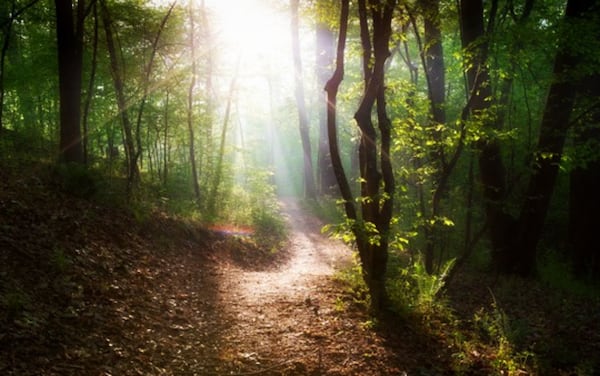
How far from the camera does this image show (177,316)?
556cm

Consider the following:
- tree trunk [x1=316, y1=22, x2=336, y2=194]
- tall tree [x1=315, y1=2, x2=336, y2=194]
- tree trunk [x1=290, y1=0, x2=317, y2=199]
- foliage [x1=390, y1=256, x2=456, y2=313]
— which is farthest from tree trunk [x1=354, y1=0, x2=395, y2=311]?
tree trunk [x1=290, y1=0, x2=317, y2=199]

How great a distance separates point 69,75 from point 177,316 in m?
6.44

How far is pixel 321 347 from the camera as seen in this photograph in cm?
498

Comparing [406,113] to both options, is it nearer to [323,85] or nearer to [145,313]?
[145,313]

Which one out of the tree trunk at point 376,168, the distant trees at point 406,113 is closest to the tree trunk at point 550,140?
the distant trees at point 406,113

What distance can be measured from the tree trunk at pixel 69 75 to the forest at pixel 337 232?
0.14 ft

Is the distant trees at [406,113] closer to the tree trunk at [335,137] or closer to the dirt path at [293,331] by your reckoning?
the tree trunk at [335,137]

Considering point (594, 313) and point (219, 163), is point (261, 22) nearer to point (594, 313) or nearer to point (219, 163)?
point (219, 163)

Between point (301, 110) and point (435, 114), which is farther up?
point (301, 110)

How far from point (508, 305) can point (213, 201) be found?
8.93 metres

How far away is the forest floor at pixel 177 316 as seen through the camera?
13.5ft

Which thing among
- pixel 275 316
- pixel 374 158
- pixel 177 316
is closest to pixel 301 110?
pixel 374 158

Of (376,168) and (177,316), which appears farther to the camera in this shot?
(376,168)

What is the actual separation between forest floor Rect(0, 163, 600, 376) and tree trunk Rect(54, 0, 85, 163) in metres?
0.98
